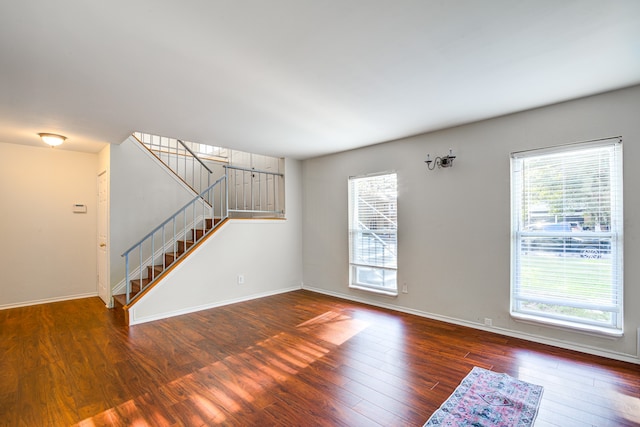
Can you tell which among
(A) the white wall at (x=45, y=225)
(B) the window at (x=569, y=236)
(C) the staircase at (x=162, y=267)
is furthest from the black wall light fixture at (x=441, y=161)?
(A) the white wall at (x=45, y=225)

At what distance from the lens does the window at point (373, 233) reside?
4.59 metres

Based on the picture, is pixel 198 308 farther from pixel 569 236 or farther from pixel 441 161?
pixel 569 236

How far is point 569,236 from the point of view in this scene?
3.08 metres

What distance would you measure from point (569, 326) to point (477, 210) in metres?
1.45

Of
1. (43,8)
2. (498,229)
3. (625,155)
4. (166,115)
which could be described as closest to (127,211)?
(166,115)

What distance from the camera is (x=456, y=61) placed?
2.32m

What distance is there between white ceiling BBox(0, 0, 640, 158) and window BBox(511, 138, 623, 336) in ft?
2.08

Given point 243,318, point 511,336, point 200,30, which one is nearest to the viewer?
point 200,30

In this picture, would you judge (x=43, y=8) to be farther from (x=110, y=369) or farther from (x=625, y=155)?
(x=625, y=155)

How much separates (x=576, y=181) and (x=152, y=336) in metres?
4.84

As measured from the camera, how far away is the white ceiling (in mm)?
1771

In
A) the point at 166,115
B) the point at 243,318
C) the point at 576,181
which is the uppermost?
the point at 166,115

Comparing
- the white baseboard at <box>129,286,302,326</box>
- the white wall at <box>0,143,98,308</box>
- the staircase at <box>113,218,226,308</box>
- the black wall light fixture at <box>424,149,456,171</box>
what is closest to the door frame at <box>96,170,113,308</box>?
the white wall at <box>0,143,98,308</box>

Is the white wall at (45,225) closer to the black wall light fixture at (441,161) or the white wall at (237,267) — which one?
the white wall at (237,267)
